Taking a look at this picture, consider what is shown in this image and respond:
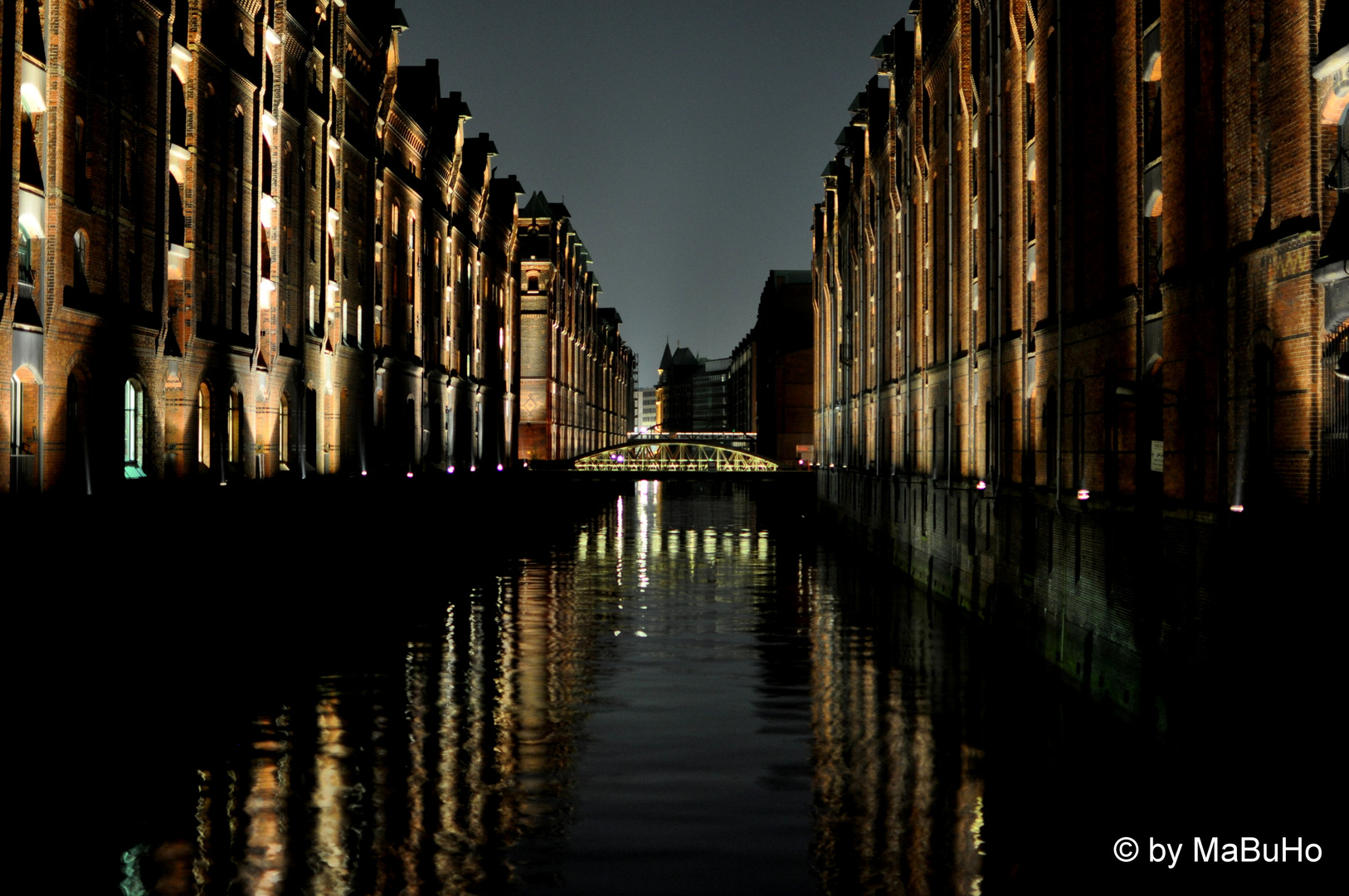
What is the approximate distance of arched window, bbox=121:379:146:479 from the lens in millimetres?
32656

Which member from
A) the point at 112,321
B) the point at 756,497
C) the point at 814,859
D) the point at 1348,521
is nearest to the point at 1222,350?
the point at 1348,521

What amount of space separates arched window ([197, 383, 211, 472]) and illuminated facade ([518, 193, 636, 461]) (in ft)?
220

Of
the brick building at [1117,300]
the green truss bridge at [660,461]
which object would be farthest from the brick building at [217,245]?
the green truss bridge at [660,461]

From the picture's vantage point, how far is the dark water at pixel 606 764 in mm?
10547

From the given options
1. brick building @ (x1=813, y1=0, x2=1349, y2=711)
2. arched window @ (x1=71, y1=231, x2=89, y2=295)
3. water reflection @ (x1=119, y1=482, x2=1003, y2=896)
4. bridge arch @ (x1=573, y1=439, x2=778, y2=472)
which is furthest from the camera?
bridge arch @ (x1=573, y1=439, x2=778, y2=472)

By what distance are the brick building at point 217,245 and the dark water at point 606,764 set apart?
22.5ft

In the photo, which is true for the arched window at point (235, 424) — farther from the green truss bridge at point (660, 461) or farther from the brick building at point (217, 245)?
the green truss bridge at point (660, 461)

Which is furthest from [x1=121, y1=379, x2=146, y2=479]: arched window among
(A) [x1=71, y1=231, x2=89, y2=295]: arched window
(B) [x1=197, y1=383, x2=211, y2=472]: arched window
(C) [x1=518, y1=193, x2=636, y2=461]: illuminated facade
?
(C) [x1=518, y1=193, x2=636, y2=461]: illuminated facade

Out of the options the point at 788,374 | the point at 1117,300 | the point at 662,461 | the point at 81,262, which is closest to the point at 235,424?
the point at 81,262

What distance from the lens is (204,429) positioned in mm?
37812

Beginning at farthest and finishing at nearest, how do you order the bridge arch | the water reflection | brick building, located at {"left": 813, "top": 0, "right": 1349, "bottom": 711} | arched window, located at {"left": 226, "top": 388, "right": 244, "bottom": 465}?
1. the bridge arch
2. arched window, located at {"left": 226, "top": 388, "right": 244, "bottom": 465}
3. brick building, located at {"left": 813, "top": 0, "right": 1349, "bottom": 711}
4. the water reflection

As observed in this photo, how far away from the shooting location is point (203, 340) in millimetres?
36781

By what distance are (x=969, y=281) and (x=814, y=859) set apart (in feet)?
91.9

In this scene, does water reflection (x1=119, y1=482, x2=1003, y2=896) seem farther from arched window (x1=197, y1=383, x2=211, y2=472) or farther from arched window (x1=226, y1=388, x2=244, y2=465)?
arched window (x1=226, y1=388, x2=244, y2=465)
